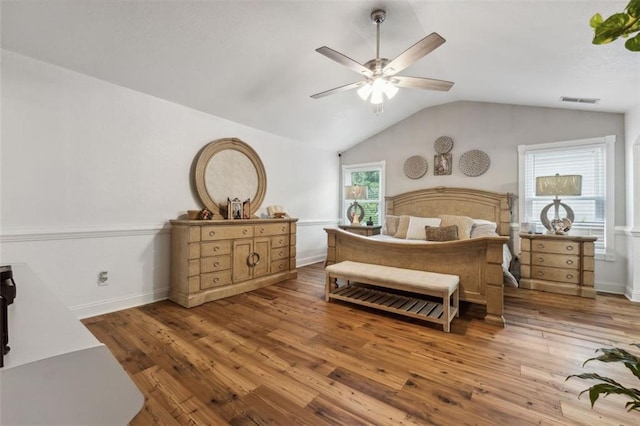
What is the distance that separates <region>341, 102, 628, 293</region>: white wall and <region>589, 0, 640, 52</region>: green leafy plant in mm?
4252

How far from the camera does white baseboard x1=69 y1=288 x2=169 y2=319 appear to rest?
273cm

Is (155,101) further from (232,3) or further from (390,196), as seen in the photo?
(390,196)

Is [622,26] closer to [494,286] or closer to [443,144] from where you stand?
[494,286]

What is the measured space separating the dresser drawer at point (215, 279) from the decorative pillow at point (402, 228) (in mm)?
2789

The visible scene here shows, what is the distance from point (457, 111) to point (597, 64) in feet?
7.64

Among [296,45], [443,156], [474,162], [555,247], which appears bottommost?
[555,247]

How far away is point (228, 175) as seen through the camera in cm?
396

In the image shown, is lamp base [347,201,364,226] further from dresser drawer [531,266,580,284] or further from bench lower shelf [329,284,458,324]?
dresser drawer [531,266,580,284]

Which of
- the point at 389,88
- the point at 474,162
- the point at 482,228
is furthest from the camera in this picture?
the point at 474,162

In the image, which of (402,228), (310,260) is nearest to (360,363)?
(402,228)

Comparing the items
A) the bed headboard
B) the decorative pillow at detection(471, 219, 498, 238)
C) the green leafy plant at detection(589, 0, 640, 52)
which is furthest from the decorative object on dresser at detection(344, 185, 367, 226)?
the green leafy plant at detection(589, 0, 640, 52)

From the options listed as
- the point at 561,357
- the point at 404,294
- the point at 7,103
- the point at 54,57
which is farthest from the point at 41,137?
the point at 561,357

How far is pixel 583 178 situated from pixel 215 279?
5.26 m

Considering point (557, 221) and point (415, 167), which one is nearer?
point (557, 221)
